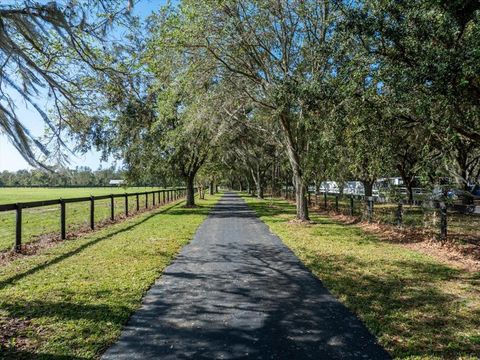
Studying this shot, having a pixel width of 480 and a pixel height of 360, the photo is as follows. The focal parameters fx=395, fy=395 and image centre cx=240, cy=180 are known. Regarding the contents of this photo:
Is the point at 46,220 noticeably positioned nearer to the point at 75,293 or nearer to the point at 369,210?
the point at 75,293

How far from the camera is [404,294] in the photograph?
585cm

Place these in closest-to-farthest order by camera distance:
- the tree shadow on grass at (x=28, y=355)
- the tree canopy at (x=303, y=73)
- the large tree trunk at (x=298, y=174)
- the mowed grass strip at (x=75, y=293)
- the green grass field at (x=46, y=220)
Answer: the tree shadow on grass at (x=28, y=355) < the mowed grass strip at (x=75, y=293) < the tree canopy at (x=303, y=73) < the green grass field at (x=46, y=220) < the large tree trunk at (x=298, y=174)

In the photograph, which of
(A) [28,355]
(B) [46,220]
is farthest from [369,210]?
(B) [46,220]

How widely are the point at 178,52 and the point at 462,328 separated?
→ 39.5 ft

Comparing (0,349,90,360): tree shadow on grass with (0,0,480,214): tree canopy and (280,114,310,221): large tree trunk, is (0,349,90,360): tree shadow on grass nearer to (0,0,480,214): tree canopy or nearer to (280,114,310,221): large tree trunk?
(0,0,480,214): tree canopy

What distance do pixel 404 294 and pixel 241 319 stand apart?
8.74ft

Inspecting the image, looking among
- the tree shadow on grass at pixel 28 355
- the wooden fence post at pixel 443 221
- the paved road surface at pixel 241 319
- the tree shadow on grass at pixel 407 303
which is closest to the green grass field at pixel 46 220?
the paved road surface at pixel 241 319

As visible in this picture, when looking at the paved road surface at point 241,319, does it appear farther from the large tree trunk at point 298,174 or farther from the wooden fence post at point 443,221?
the large tree trunk at point 298,174

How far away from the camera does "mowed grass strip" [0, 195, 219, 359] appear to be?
4023mm

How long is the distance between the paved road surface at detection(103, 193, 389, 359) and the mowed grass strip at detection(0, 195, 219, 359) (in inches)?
10.3

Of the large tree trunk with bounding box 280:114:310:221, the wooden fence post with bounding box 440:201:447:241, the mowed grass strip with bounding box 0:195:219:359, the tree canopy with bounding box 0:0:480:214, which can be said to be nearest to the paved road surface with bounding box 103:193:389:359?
the mowed grass strip with bounding box 0:195:219:359

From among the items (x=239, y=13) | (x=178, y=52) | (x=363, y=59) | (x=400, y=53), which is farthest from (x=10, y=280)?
(x=239, y=13)

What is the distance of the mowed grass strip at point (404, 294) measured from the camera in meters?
4.11

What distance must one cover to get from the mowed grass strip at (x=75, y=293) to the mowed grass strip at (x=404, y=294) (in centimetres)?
297
